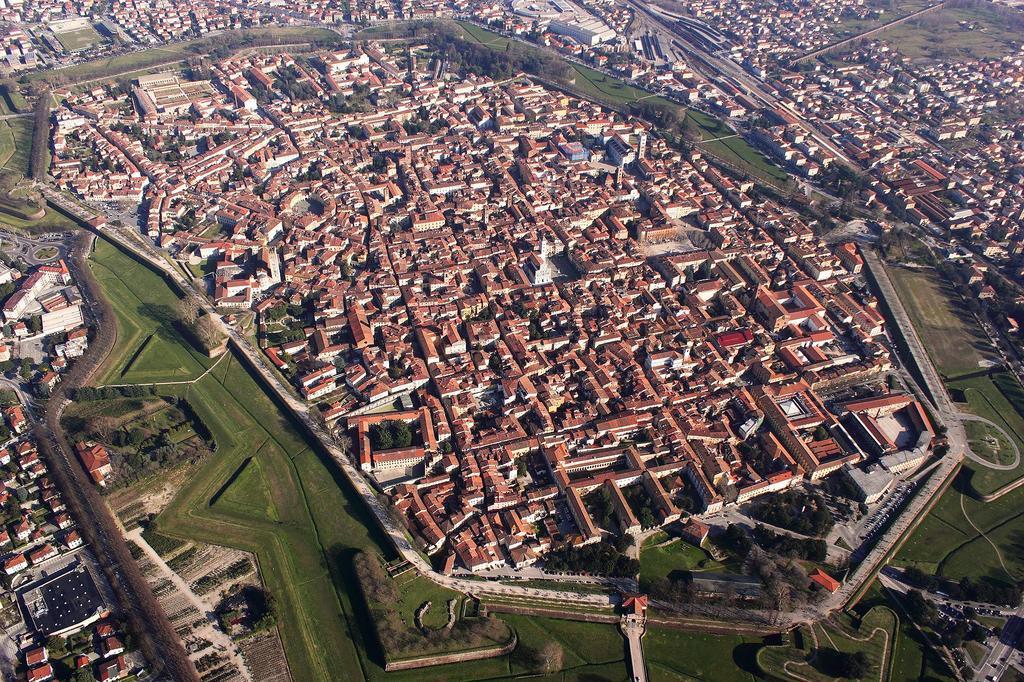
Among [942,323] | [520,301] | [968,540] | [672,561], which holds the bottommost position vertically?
[672,561]

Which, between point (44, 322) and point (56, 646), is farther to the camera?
point (44, 322)

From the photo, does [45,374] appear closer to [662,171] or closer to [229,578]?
[229,578]

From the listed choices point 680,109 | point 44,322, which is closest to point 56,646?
point 44,322

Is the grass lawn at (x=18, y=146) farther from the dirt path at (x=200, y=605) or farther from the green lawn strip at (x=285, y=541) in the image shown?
the dirt path at (x=200, y=605)

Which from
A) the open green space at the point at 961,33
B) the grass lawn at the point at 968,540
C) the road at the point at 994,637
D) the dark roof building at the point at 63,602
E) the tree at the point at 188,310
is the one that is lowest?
the dark roof building at the point at 63,602

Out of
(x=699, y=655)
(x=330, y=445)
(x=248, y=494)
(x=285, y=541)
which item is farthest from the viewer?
(x=330, y=445)

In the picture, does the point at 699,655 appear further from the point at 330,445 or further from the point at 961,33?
the point at 961,33

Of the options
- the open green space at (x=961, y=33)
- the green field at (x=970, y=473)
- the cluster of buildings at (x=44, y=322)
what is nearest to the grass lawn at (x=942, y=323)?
the green field at (x=970, y=473)
